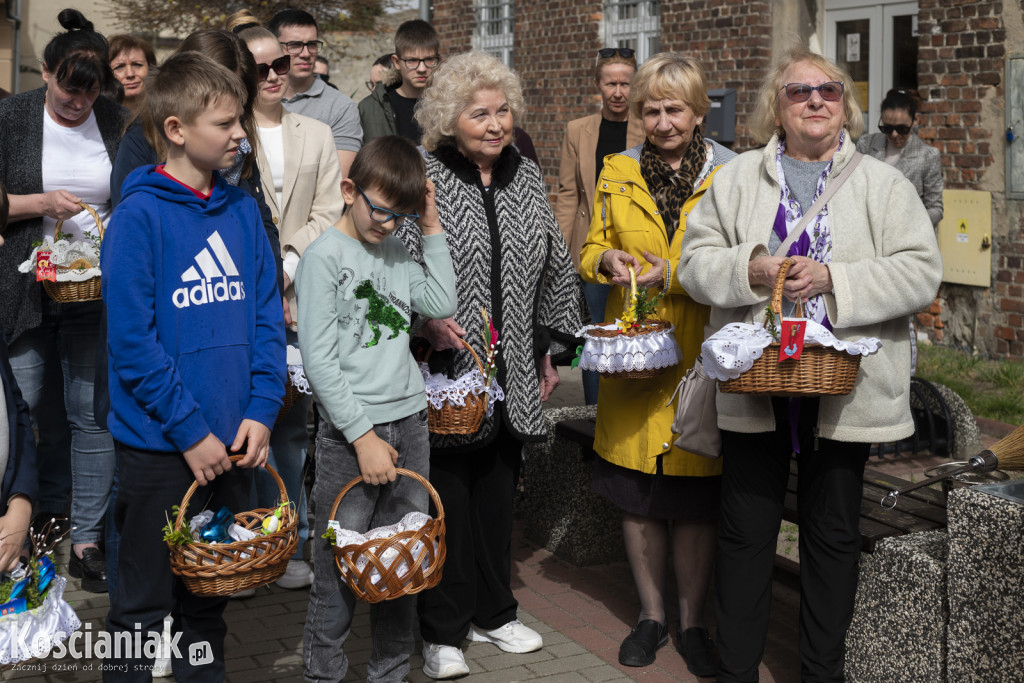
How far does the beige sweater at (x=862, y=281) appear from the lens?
3.60m

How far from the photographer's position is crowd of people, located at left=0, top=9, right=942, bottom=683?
327cm

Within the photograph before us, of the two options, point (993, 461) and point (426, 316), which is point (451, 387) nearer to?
point (426, 316)

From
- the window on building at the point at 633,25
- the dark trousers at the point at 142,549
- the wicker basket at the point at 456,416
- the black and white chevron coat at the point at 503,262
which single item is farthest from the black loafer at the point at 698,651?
the window on building at the point at 633,25

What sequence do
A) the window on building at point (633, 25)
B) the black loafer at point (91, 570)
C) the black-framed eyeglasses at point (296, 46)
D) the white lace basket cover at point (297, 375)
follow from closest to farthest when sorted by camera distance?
the white lace basket cover at point (297, 375), the black loafer at point (91, 570), the black-framed eyeglasses at point (296, 46), the window on building at point (633, 25)

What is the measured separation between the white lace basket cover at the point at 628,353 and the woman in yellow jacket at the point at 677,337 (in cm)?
25

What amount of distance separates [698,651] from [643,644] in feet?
0.71

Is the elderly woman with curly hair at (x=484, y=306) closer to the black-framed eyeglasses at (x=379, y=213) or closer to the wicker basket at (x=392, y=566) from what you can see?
the black-framed eyeglasses at (x=379, y=213)

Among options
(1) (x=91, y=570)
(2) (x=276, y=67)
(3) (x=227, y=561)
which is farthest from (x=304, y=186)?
(3) (x=227, y=561)

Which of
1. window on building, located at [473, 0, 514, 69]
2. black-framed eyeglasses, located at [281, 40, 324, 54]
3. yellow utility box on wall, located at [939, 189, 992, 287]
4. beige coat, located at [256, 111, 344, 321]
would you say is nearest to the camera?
beige coat, located at [256, 111, 344, 321]

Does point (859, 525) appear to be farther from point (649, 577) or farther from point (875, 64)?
point (875, 64)

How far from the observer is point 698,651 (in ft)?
14.0

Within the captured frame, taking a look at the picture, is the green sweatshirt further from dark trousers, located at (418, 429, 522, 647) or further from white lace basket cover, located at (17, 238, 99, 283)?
white lace basket cover, located at (17, 238, 99, 283)

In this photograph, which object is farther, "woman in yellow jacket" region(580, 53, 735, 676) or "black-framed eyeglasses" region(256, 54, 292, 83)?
"black-framed eyeglasses" region(256, 54, 292, 83)

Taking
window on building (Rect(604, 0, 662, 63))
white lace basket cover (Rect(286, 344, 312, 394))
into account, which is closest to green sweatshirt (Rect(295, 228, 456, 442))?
white lace basket cover (Rect(286, 344, 312, 394))
